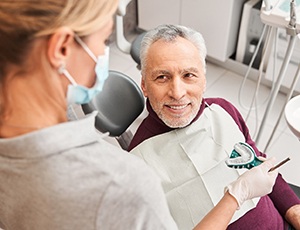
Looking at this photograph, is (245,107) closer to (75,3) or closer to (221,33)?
(221,33)

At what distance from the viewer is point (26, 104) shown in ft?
2.26

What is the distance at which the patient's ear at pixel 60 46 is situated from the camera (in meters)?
0.64

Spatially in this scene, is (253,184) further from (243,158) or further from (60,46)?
(60,46)

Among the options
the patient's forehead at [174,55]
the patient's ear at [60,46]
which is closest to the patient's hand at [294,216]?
the patient's forehead at [174,55]

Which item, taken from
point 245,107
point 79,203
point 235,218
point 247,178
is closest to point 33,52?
point 79,203

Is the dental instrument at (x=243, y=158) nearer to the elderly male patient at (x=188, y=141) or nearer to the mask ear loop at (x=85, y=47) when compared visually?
the elderly male patient at (x=188, y=141)

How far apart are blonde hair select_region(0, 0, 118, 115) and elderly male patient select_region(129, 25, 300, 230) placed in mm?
703

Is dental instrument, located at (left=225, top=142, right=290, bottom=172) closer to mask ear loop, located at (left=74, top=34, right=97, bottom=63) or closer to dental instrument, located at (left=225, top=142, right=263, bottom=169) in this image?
dental instrument, located at (left=225, top=142, right=263, bottom=169)

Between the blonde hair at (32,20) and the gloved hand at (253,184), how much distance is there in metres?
0.67

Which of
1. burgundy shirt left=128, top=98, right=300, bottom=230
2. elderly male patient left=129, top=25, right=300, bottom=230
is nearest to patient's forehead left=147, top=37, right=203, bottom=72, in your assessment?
elderly male patient left=129, top=25, right=300, bottom=230

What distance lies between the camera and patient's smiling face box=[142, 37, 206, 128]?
133cm

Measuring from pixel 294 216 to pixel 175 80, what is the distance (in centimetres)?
61

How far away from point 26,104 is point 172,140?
78 centimetres

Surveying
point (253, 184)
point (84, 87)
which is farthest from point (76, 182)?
point (253, 184)
